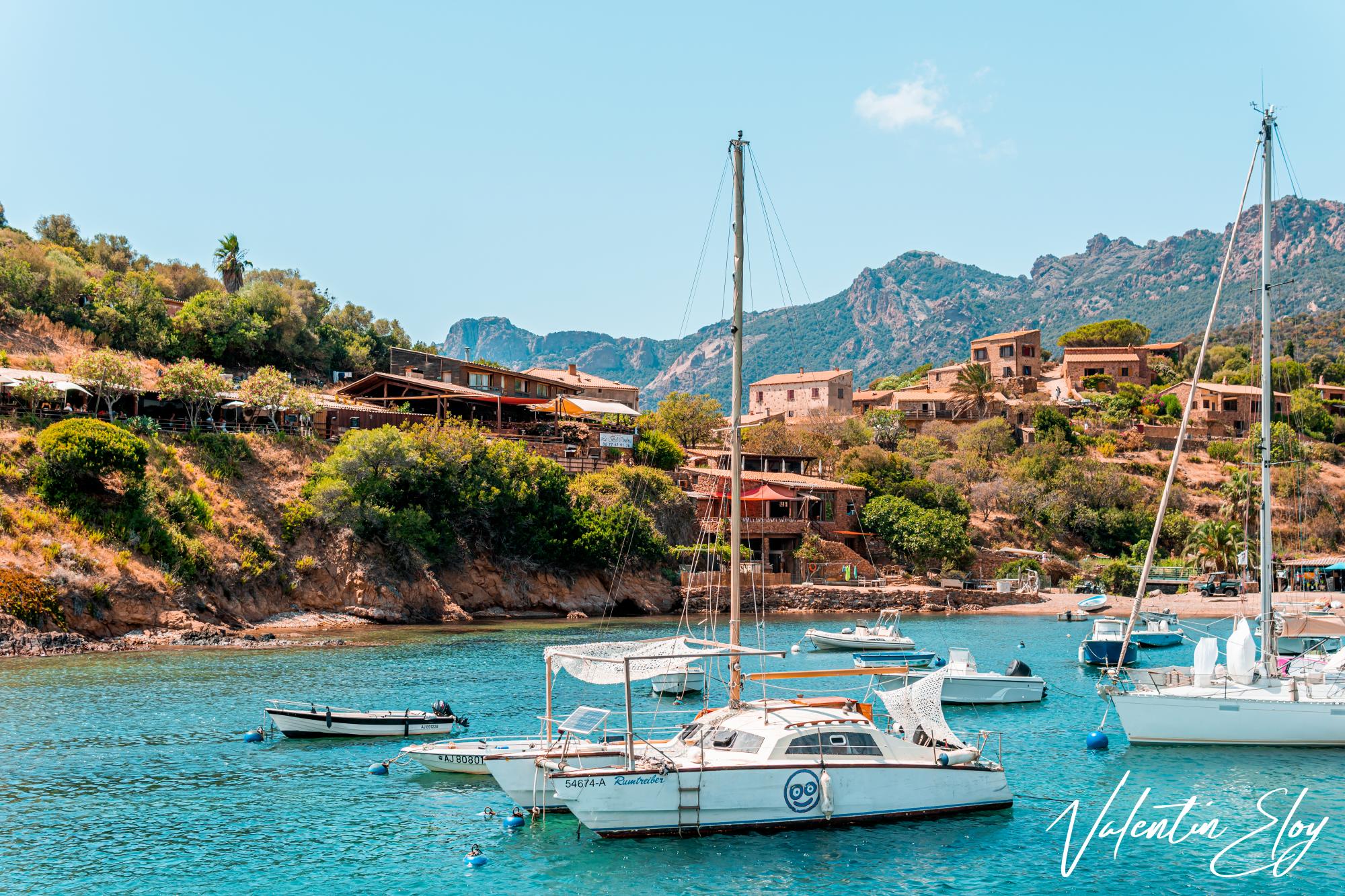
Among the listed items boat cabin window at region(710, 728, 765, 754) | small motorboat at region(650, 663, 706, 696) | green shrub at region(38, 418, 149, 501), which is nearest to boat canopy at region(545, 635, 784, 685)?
boat cabin window at region(710, 728, 765, 754)

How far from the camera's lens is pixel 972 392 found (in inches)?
5187

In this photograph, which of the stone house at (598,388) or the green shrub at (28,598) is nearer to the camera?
the green shrub at (28,598)

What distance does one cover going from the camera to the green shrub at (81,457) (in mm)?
57000

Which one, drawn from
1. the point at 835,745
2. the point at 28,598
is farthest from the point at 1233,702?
A: the point at 28,598

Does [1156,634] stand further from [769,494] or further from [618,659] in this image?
[618,659]

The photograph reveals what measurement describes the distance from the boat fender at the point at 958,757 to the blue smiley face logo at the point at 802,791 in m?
3.27

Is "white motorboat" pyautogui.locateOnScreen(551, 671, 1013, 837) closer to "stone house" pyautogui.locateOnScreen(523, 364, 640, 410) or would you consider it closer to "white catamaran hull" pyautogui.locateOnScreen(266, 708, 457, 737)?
"white catamaran hull" pyautogui.locateOnScreen(266, 708, 457, 737)

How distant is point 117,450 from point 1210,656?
5223 cm

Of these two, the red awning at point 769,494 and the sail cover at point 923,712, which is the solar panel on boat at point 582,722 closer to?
the sail cover at point 923,712

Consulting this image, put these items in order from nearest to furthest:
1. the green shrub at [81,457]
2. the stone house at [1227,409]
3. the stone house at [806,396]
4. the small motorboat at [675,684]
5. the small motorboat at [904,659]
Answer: the small motorboat at [675,684] < the small motorboat at [904,659] < the green shrub at [81,457] < the stone house at [1227,409] < the stone house at [806,396]

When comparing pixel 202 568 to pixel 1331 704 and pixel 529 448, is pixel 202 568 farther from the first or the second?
pixel 1331 704

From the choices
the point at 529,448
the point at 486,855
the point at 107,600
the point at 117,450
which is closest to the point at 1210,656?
the point at 486,855

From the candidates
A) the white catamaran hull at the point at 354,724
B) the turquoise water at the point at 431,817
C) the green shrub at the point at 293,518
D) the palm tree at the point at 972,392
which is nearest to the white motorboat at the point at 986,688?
the turquoise water at the point at 431,817

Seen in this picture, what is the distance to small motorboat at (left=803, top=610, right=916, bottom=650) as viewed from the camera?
5912 centimetres
